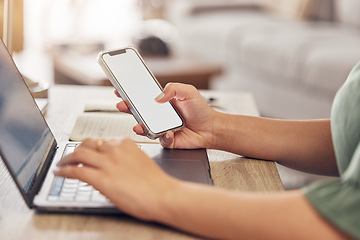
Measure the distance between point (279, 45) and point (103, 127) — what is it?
5.57 feet

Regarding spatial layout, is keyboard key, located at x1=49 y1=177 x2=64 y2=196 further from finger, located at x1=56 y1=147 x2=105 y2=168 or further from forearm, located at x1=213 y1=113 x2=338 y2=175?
forearm, located at x1=213 y1=113 x2=338 y2=175

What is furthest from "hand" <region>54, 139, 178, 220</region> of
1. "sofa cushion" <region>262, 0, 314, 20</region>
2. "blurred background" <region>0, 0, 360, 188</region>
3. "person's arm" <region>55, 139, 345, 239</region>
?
"sofa cushion" <region>262, 0, 314, 20</region>

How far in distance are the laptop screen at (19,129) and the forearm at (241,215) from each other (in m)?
0.19

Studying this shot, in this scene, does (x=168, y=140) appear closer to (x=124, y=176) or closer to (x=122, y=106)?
(x=122, y=106)

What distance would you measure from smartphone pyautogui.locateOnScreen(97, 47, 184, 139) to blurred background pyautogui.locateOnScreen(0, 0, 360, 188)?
0.40 meters

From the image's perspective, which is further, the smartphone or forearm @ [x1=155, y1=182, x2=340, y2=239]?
the smartphone

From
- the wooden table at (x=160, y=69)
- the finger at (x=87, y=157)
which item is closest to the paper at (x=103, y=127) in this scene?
the finger at (x=87, y=157)

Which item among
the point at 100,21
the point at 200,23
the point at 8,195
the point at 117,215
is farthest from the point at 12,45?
the point at 100,21

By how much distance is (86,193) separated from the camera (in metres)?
0.60

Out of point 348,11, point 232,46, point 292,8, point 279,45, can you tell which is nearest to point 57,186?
point 279,45

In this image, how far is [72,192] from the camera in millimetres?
606

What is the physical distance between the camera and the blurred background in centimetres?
211

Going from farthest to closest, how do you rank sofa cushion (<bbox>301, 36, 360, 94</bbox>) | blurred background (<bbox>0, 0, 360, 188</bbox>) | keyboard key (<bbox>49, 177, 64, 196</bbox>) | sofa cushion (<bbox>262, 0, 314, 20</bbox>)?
sofa cushion (<bbox>262, 0, 314, 20</bbox>) < blurred background (<bbox>0, 0, 360, 188</bbox>) < sofa cushion (<bbox>301, 36, 360, 94</bbox>) < keyboard key (<bbox>49, 177, 64, 196</bbox>)

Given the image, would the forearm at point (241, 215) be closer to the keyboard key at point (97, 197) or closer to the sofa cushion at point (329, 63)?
the keyboard key at point (97, 197)
